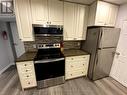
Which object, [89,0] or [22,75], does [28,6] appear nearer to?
[89,0]

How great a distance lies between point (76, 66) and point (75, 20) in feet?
4.73

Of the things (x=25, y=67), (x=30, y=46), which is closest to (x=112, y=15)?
(x=30, y=46)

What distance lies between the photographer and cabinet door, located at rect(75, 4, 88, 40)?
2.23m

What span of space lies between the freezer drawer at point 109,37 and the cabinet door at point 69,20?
860mm

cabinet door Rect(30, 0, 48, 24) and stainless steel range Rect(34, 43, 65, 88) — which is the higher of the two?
cabinet door Rect(30, 0, 48, 24)

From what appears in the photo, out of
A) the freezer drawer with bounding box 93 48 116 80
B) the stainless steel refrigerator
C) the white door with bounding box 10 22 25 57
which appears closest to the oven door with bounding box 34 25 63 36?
the stainless steel refrigerator

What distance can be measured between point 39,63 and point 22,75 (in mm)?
522

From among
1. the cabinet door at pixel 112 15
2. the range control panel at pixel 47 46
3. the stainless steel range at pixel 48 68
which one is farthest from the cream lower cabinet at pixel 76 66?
the cabinet door at pixel 112 15

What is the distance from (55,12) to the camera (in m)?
2.04

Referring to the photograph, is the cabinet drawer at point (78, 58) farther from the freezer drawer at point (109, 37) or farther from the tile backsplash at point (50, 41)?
the tile backsplash at point (50, 41)

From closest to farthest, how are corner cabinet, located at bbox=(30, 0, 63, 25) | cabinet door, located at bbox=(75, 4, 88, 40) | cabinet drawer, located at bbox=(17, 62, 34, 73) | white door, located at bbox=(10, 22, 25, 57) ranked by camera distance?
cabinet drawer, located at bbox=(17, 62, 34, 73)
corner cabinet, located at bbox=(30, 0, 63, 25)
cabinet door, located at bbox=(75, 4, 88, 40)
white door, located at bbox=(10, 22, 25, 57)

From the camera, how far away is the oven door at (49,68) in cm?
186

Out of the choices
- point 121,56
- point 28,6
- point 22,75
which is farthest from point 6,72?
point 121,56

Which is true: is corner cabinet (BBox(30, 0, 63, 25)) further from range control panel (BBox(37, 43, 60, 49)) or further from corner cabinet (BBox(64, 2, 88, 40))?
range control panel (BBox(37, 43, 60, 49))
